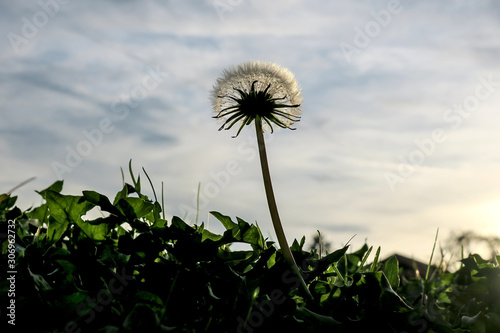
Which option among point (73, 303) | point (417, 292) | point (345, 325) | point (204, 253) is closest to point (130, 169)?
point (204, 253)

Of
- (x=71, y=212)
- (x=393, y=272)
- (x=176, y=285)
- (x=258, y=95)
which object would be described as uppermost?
(x=258, y=95)

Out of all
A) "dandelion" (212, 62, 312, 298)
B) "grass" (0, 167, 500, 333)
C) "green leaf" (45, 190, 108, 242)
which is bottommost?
"grass" (0, 167, 500, 333)

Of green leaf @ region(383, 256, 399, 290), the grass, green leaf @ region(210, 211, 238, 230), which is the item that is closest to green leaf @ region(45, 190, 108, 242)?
the grass

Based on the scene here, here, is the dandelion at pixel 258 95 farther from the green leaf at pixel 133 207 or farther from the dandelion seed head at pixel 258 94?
the green leaf at pixel 133 207

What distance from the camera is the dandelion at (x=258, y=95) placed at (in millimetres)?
2264

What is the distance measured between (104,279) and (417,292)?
218 cm

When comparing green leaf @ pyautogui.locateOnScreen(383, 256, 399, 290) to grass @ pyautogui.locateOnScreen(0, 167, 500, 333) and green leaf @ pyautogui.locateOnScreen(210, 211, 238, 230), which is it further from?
green leaf @ pyautogui.locateOnScreen(210, 211, 238, 230)

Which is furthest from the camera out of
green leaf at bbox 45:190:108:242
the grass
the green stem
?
green leaf at bbox 45:190:108:242

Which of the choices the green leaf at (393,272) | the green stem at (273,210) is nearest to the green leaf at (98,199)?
the green stem at (273,210)

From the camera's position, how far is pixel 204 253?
190cm

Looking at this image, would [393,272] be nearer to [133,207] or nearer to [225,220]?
[225,220]

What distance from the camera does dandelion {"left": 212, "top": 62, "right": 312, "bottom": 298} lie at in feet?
7.43

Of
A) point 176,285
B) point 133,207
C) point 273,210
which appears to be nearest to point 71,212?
point 133,207

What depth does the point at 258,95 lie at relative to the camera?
89.3 inches
